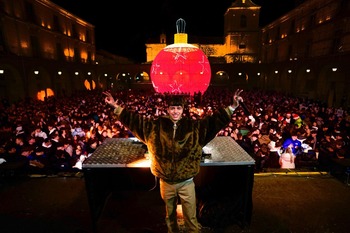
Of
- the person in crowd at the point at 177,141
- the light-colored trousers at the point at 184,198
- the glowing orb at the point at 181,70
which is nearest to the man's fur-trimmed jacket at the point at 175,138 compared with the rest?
the person in crowd at the point at 177,141

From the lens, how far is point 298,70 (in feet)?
83.0

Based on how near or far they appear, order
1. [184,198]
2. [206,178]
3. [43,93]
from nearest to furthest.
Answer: [184,198]
[206,178]
[43,93]

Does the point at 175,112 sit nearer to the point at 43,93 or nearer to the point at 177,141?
the point at 177,141

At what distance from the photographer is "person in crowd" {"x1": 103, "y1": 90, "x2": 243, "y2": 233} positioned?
9.93 ft

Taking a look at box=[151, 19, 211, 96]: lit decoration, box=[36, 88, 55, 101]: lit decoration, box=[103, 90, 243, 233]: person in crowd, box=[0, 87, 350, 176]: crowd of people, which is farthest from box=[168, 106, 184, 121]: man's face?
box=[36, 88, 55, 101]: lit decoration

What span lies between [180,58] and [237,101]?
2933 mm

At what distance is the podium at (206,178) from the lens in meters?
3.64

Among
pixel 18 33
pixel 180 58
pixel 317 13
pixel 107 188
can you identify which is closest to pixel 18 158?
pixel 107 188

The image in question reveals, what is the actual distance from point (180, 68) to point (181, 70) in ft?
0.18

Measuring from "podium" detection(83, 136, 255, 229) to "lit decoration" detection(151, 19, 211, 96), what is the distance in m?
1.68

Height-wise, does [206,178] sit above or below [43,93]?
below

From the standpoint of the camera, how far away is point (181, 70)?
18.4 ft

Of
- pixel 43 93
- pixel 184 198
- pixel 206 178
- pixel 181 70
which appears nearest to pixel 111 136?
pixel 181 70

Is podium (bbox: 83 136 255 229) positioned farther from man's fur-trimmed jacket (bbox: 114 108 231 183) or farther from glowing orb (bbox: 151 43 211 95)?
glowing orb (bbox: 151 43 211 95)
